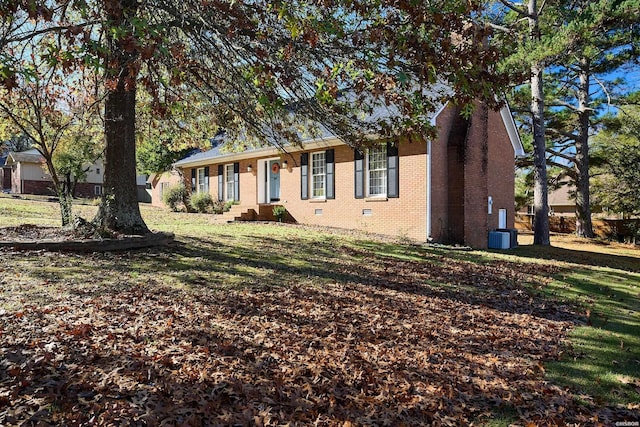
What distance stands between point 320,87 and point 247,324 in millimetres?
2933

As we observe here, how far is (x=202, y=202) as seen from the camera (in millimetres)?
21750

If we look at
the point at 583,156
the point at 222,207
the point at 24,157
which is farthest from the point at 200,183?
the point at 24,157

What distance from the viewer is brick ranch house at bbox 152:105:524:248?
1475 centimetres

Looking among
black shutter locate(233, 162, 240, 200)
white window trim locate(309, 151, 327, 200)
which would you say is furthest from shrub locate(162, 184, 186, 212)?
white window trim locate(309, 151, 327, 200)

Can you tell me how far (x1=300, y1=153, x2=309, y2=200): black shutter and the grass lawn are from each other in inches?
377

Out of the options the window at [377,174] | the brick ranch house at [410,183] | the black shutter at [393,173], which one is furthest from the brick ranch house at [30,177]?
the black shutter at [393,173]

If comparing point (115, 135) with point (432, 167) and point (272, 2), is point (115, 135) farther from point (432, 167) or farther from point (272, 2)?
point (432, 167)

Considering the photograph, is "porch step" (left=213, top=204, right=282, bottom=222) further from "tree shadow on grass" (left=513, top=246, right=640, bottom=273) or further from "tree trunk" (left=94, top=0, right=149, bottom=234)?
"tree trunk" (left=94, top=0, right=149, bottom=234)

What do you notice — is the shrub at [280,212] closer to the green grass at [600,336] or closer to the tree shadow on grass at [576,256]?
the tree shadow on grass at [576,256]

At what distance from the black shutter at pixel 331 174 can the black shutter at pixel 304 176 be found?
1.21m

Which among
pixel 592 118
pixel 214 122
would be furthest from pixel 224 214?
pixel 592 118

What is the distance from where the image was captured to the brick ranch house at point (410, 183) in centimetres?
1475

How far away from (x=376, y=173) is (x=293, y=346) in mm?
11790

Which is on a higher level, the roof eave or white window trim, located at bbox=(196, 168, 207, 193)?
the roof eave
